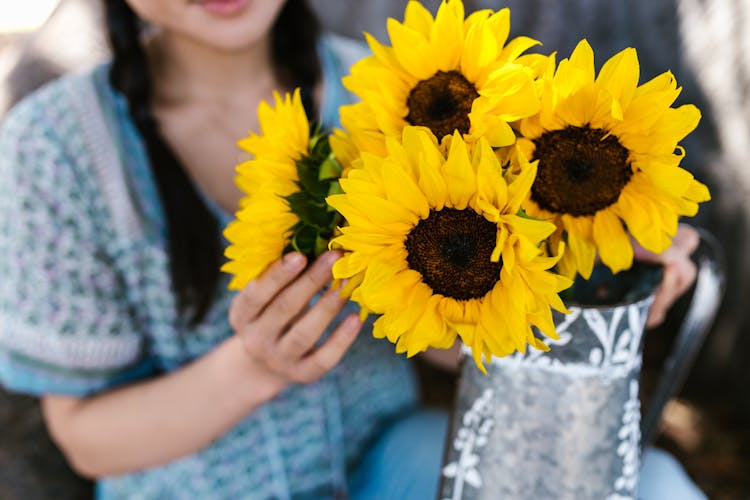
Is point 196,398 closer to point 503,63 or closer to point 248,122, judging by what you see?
point 248,122

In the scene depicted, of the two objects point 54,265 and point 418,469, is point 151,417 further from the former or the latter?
point 418,469

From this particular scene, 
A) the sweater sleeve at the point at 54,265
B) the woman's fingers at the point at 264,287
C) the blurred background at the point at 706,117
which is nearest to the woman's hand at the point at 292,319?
the woman's fingers at the point at 264,287

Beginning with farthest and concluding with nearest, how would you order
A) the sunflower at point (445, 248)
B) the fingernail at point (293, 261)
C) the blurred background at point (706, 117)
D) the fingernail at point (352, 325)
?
the blurred background at point (706, 117), the fingernail at point (352, 325), the fingernail at point (293, 261), the sunflower at point (445, 248)

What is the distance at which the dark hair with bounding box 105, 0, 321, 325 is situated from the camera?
0.79 m

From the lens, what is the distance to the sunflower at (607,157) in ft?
1.28

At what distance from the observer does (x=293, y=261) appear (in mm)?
476

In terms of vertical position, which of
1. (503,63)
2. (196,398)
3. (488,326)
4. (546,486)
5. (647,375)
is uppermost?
(503,63)

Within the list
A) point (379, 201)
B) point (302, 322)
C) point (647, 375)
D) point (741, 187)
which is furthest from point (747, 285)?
point (379, 201)

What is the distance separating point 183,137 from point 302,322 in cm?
43

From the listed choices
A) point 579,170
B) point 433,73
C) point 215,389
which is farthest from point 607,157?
point 215,389

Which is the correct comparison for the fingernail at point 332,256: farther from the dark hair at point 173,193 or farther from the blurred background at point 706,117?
the blurred background at point 706,117

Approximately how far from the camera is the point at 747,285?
1.41m

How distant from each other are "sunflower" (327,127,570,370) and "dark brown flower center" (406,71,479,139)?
0.04 meters

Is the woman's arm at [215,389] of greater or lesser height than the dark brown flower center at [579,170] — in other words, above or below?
below
